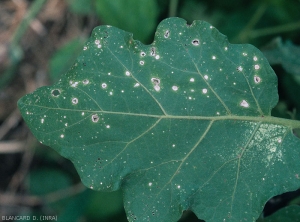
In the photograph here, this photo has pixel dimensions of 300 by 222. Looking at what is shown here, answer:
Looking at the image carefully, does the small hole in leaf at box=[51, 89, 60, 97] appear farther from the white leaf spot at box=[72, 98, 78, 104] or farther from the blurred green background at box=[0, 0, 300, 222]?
the blurred green background at box=[0, 0, 300, 222]

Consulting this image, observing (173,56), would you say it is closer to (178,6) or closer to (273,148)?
(273,148)

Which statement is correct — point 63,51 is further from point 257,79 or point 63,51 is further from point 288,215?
point 288,215

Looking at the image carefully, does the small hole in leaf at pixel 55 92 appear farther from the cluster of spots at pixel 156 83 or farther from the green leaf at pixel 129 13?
the green leaf at pixel 129 13

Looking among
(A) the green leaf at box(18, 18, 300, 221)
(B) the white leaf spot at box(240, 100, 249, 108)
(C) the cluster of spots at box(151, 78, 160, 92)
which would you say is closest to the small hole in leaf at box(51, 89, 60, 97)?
(A) the green leaf at box(18, 18, 300, 221)

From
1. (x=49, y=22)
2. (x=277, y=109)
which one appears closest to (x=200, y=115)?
(x=277, y=109)

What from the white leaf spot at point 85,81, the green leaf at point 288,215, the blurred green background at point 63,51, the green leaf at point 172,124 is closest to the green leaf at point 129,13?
the blurred green background at point 63,51
